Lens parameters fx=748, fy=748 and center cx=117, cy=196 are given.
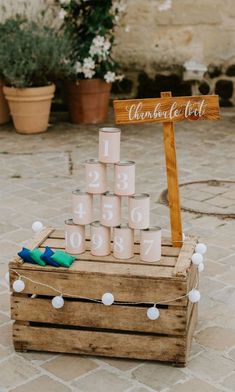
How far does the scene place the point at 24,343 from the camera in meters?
3.33

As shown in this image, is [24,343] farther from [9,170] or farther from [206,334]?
[9,170]

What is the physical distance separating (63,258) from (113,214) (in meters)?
0.29

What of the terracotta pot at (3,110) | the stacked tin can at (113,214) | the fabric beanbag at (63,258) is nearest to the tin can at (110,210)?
the stacked tin can at (113,214)

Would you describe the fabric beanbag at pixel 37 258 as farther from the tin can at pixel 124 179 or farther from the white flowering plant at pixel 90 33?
the white flowering plant at pixel 90 33

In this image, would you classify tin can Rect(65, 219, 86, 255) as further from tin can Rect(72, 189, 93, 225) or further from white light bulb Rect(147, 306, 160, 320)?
white light bulb Rect(147, 306, 160, 320)

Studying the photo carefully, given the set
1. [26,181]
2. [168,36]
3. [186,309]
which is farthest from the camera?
[168,36]

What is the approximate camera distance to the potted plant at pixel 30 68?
7469 millimetres

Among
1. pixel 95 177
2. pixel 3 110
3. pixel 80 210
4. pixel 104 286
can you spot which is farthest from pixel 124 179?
pixel 3 110

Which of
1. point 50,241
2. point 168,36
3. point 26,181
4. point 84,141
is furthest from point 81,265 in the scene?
point 168,36

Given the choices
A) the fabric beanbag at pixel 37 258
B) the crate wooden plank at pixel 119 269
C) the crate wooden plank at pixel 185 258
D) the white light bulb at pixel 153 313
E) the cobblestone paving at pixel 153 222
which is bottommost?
the cobblestone paving at pixel 153 222

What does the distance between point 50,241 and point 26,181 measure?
107 inches

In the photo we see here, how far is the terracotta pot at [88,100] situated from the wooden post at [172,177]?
15.5ft

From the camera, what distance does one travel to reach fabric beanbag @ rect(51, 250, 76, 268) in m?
3.20

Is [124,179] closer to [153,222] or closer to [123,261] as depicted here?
[123,261]
